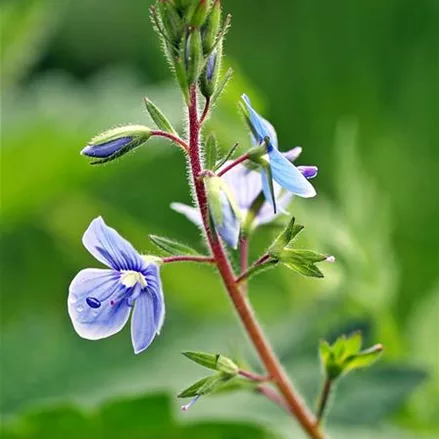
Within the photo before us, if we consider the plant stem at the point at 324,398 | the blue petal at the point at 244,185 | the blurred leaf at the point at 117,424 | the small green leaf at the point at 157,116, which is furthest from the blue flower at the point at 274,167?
the blurred leaf at the point at 117,424

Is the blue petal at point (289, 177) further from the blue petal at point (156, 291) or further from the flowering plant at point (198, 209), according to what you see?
the blue petal at point (156, 291)

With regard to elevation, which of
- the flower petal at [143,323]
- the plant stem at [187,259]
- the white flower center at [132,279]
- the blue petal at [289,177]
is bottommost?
the flower petal at [143,323]

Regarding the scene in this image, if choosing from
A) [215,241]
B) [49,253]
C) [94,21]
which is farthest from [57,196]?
[215,241]

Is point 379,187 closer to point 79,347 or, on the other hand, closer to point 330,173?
point 330,173

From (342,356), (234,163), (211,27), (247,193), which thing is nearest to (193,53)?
(211,27)

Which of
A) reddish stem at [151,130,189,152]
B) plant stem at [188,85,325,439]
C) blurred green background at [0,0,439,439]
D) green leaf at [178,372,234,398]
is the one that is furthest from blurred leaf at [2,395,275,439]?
reddish stem at [151,130,189,152]

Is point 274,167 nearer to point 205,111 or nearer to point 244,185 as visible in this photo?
point 205,111

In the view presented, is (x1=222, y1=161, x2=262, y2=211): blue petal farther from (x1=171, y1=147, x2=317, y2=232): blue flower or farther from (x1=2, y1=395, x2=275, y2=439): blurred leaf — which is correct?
(x1=2, y1=395, x2=275, y2=439): blurred leaf
